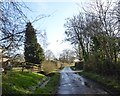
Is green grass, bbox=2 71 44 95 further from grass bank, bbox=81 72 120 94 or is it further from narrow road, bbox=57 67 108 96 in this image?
grass bank, bbox=81 72 120 94

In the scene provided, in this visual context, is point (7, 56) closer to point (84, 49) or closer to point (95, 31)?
point (95, 31)

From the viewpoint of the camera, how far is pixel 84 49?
70938mm

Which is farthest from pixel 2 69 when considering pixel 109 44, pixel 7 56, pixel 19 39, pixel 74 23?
pixel 74 23

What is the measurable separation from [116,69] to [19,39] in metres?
23.3

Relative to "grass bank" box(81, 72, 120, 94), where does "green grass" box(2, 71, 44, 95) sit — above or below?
above

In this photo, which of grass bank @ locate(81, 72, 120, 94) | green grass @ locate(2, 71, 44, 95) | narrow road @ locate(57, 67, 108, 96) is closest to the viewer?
green grass @ locate(2, 71, 44, 95)

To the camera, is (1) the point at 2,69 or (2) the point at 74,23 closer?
(1) the point at 2,69

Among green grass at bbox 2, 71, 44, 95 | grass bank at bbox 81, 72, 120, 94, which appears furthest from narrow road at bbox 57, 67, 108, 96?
green grass at bbox 2, 71, 44, 95

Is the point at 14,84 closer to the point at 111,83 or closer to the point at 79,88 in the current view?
the point at 79,88

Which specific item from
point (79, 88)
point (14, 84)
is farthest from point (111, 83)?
point (14, 84)

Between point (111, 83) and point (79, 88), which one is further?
point (111, 83)

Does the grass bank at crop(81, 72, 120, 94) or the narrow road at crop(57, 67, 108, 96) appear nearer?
the narrow road at crop(57, 67, 108, 96)

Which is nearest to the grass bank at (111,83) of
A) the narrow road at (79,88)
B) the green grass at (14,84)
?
the narrow road at (79,88)

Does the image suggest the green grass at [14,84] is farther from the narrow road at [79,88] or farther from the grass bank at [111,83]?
the grass bank at [111,83]
